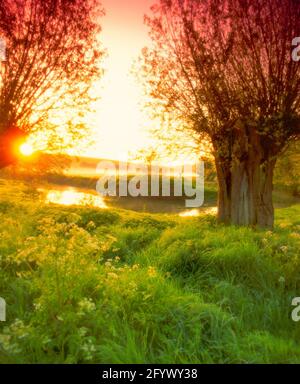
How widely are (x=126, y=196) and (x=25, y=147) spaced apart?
876 inches

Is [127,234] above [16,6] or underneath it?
underneath

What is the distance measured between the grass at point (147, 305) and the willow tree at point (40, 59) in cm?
865

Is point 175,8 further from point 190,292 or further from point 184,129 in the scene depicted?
point 190,292

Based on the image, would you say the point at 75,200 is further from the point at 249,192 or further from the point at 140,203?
the point at 249,192

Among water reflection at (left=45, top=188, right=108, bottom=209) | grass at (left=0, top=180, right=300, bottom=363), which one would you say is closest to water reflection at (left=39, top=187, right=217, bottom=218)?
water reflection at (left=45, top=188, right=108, bottom=209)

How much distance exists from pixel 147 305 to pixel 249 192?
9649 millimetres

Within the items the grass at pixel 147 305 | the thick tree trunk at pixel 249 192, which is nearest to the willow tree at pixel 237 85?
the thick tree trunk at pixel 249 192

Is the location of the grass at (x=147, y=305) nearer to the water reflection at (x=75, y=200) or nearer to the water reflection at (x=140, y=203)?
the water reflection at (x=75, y=200)

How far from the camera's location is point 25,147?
18391mm

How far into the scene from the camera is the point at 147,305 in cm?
718

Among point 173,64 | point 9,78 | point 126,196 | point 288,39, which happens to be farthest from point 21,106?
point 126,196

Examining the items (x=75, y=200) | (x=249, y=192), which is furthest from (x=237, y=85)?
(x=75, y=200)

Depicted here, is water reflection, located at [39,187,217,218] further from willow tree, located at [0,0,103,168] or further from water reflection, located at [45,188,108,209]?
willow tree, located at [0,0,103,168]

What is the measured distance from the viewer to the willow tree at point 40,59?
54.7 feet
